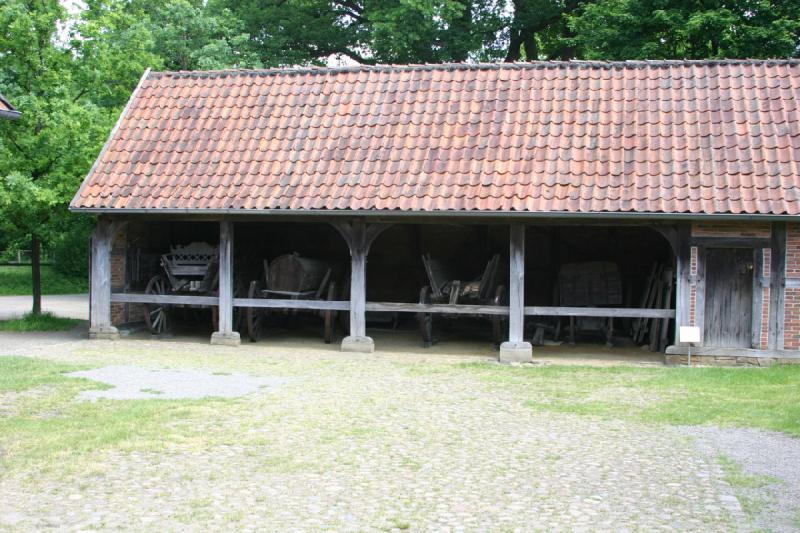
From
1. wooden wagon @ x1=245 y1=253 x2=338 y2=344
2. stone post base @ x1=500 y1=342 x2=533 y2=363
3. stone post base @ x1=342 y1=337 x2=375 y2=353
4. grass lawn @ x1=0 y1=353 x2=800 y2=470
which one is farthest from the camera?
wooden wagon @ x1=245 y1=253 x2=338 y2=344

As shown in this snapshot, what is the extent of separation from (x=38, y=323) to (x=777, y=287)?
538 inches

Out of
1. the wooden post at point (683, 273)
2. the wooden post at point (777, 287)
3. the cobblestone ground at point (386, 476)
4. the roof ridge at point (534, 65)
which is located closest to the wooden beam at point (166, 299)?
the roof ridge at point (534, 65)

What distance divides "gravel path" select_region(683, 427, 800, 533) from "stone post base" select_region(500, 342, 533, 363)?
5152 mm

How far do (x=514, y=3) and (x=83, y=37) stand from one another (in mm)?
18126

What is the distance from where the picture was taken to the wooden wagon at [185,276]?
16.5m

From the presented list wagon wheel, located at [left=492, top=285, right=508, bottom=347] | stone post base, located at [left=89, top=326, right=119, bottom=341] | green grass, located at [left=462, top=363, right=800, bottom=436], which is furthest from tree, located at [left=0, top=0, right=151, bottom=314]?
green grass, located at [left=462, top=363, right=800, bottom=436]

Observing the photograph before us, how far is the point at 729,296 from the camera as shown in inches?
550

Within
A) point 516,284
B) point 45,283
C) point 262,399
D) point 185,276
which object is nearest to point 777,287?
point 516,284

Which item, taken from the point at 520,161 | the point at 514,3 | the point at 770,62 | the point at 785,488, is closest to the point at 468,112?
the point at 520,161

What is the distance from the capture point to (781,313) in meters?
13.8

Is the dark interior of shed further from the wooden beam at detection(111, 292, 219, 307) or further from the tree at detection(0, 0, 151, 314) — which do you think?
the tree at detection(0, 0, 151, 314)

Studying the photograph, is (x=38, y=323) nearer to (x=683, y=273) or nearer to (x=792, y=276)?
(x=683, y=273)

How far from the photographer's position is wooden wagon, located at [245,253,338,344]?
16.2 m

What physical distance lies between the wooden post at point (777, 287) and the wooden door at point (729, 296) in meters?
0.28
